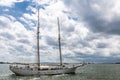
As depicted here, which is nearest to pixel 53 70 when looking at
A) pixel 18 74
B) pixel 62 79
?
pixel 18 74

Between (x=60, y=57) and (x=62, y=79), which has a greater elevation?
(x=60, y=57)

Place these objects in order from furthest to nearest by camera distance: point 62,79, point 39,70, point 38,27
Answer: point 38,27
point 39,70
point 62,79

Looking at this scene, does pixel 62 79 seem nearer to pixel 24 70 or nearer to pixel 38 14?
pixel 24 70

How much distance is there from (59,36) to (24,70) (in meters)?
25.4

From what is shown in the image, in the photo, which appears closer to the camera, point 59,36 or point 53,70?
point 53,70

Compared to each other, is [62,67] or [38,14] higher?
[38,14]

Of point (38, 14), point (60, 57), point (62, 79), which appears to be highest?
point (38, 14)

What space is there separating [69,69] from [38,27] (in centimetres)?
2379

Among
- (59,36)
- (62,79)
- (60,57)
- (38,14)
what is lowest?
(62,79)

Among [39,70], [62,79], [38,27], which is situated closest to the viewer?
[62,79]

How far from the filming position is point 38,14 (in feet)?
377

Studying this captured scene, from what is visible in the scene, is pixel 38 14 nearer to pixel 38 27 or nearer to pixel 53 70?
pixel 38 27

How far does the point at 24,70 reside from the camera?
10981 cm

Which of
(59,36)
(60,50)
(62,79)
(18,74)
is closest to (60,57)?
(60,50)
